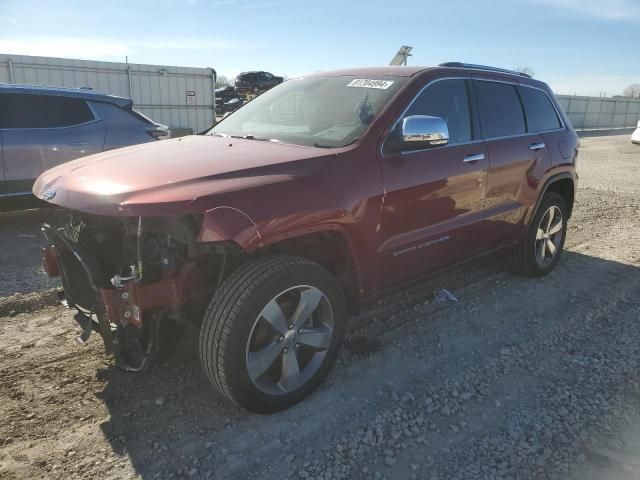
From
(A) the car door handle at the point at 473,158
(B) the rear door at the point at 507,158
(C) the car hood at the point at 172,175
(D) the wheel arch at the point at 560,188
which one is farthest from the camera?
(D) the wheel arch at the point at 560,188

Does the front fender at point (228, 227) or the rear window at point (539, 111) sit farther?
the rear window at point (539, 111)

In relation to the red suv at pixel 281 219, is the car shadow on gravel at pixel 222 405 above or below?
below

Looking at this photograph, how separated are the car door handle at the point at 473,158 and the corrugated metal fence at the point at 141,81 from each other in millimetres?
12224

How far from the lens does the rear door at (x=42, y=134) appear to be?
602 centimetres

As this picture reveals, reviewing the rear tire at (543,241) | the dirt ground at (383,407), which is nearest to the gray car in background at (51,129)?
the dirt ground at (383,407)

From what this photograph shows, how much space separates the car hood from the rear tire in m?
2.64

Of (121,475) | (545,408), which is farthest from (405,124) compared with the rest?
(121,475)

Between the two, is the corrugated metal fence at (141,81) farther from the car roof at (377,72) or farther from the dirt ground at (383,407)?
the car roof at (377,72)

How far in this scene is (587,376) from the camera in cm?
319

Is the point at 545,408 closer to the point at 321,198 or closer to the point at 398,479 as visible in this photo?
the point at 398,479

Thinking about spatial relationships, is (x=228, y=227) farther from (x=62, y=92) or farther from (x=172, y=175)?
(x=62, y=92)

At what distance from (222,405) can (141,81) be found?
512 inches

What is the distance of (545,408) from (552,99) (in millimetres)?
3341

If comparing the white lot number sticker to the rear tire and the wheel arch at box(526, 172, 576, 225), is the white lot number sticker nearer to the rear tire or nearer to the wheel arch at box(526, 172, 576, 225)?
the wheel arch at box(526, 172, 576, 225)
